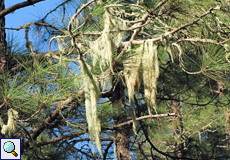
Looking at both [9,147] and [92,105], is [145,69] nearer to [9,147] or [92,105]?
[92,105]

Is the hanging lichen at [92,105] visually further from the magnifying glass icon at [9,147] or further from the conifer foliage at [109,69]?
the magnifying glass icon at [9,147]

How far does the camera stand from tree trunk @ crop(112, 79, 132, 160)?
1.76 metres

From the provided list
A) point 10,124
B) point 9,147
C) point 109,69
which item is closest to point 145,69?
point 109,69

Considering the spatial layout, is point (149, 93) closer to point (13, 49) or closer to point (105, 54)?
point (105, 54)

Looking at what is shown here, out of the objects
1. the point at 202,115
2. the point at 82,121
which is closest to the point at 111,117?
the point at 82,121

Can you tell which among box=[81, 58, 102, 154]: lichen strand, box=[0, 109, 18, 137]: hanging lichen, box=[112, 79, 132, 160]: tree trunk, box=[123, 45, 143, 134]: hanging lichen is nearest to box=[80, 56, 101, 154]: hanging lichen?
box=[81, 58, 102, 154]: lichen strand

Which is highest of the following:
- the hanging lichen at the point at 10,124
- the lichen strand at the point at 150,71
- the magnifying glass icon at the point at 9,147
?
the lichen strand at the point at 150,71

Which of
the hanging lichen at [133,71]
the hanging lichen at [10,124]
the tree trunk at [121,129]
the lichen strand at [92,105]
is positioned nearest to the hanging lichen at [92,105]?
the lichen strand at [92,105]

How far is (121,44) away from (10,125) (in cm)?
65

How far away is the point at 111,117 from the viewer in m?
1.82

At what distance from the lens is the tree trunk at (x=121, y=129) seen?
69.3 inches

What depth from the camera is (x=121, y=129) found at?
174cm

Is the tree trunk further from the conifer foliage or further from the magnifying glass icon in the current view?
the magnifying glass icon

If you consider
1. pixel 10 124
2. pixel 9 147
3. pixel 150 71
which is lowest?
pixel 9 147
